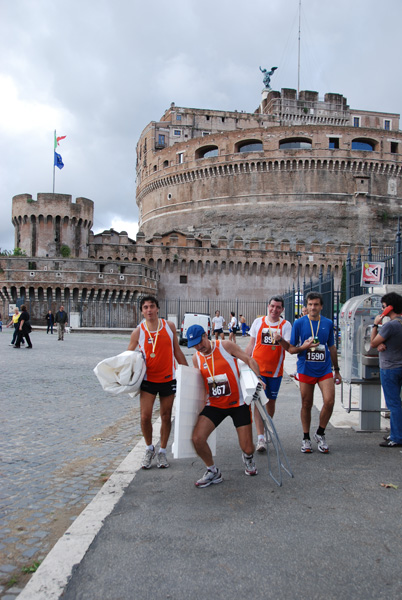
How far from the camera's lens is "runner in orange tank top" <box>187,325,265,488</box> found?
3.88 metres

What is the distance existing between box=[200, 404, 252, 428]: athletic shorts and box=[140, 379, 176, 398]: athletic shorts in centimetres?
71

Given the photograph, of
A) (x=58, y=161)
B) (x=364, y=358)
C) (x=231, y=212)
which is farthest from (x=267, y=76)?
(x=364, y=358)

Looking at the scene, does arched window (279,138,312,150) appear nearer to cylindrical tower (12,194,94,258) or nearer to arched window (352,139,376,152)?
arched window (352,139,376,152)

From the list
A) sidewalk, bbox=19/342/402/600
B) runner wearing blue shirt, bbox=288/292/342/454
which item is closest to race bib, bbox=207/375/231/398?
sidewalk, bbox=19/342/402/600

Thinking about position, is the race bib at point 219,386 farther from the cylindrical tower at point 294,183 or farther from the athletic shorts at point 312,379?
the cylindrical tower at point 294,183

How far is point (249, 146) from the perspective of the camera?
54406 millimetres

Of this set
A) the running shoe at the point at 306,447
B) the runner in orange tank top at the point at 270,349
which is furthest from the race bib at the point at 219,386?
the running shoe at the point at 306,447

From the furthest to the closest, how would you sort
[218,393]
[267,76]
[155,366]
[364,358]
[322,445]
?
[267,76]
[364,358]
[322,445]
[155,366]
[218,393]

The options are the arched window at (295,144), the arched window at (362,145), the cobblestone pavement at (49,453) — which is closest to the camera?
the cobblestone pavement at (49,453)

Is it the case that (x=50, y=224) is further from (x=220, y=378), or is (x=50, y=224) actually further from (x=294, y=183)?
(x=220, y=378)

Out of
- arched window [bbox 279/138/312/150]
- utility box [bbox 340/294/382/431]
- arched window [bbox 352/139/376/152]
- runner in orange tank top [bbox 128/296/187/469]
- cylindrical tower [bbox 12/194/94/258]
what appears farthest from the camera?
arched window [bbox 352/139/376/152]

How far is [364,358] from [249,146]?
5163 cm

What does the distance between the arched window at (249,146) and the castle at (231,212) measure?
13cm

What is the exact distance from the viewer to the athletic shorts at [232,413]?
3964 millimetres
